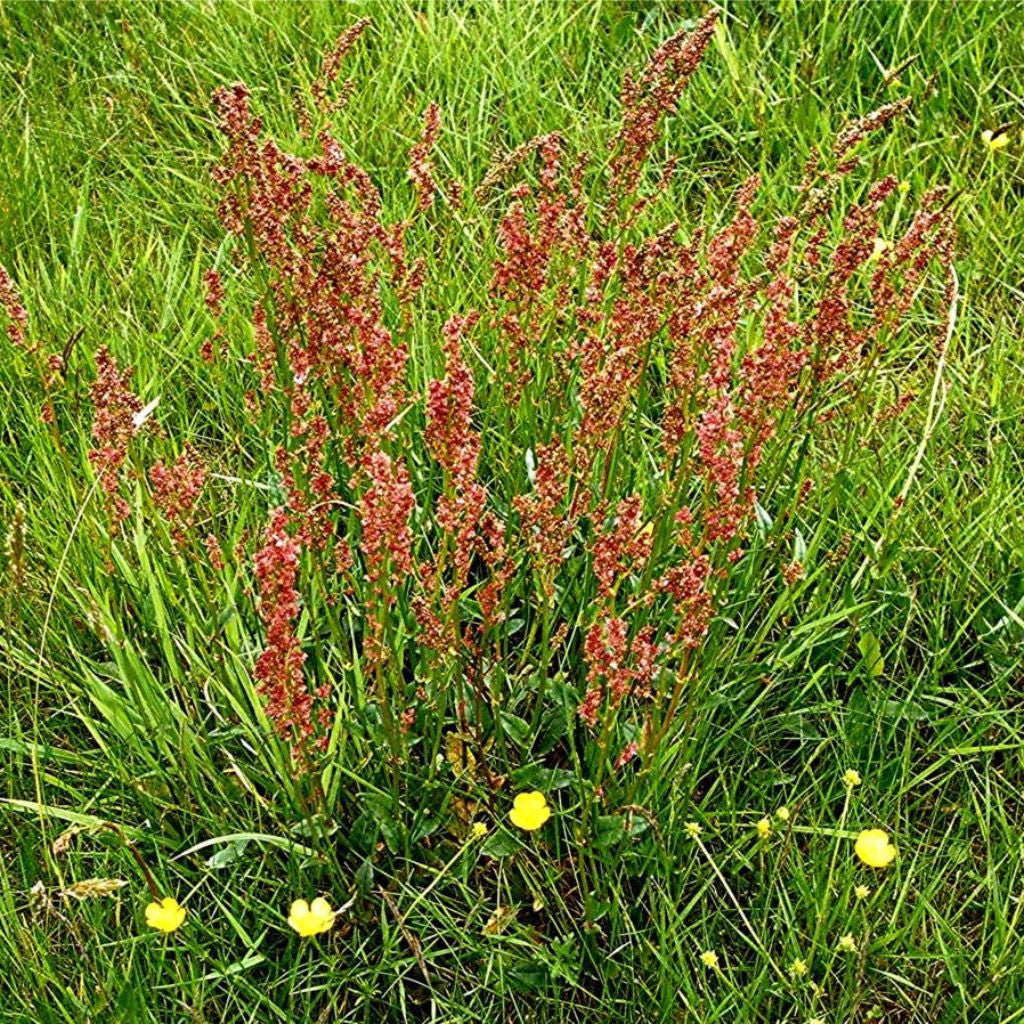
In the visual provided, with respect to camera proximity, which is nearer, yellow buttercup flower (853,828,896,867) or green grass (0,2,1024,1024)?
yellow buttercup flower (853,828,896,867)

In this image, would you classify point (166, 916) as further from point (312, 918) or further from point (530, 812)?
point (530, 812)

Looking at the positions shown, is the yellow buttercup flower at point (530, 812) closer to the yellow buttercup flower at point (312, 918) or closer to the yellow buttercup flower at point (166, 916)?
the yellow buttercup flower at point (312, 918)

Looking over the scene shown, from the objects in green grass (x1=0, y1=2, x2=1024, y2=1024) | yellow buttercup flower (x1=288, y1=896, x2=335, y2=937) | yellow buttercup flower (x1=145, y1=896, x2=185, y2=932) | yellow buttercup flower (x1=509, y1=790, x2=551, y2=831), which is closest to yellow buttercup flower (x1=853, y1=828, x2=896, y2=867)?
green grass (x1=0, y1=2, x2=1024, y2=1024)

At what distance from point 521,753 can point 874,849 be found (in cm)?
61

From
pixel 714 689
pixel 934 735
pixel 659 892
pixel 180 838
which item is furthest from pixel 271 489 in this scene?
pixel 934 735

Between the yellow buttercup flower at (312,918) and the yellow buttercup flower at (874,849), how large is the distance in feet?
2.50

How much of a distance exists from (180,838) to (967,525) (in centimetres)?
157

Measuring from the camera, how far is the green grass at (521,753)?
206 cm

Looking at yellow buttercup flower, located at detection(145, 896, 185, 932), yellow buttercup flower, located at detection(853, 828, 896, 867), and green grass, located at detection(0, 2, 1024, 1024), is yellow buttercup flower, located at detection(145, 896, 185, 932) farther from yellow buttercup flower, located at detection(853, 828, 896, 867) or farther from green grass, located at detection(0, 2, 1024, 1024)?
yellow buttercup flower, located at detection(853, 828, 896, 867)

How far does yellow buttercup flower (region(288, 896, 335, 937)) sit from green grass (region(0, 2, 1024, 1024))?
0.46 ft

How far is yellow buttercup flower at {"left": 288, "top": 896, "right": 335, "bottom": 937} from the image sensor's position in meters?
1.84

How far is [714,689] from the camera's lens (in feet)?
7.82


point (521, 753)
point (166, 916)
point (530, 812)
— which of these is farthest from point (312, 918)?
point (521, 753)

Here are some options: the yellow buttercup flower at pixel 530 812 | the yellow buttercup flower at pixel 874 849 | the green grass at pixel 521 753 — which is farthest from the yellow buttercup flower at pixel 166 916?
the yellow buttercup flower at pixel 874 849
